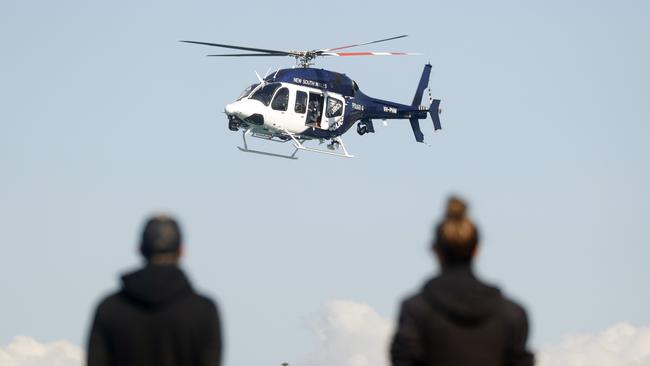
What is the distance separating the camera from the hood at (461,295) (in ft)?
26.7

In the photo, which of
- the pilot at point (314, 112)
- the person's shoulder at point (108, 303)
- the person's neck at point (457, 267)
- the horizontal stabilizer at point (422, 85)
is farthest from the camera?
the horizontal stabilizer at point (422, 85)

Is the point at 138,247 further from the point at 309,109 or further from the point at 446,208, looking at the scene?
the point at 309,109

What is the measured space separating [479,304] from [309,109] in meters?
44.3

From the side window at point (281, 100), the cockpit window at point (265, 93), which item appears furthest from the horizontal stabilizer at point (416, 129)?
the cockpit window at point (265, 93)

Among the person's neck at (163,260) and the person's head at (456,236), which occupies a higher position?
the person's head at (456,236)

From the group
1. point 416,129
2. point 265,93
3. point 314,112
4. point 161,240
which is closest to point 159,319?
point 161,240

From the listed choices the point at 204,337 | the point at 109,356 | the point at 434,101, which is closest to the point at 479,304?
the point at 204,337

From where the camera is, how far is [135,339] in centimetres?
822

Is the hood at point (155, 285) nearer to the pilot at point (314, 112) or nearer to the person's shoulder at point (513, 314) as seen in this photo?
the person's shoulder at point (513, 314)

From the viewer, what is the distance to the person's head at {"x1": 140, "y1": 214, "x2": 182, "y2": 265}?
26.3 ft

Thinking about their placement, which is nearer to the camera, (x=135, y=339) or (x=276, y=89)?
(x=135, y=339)

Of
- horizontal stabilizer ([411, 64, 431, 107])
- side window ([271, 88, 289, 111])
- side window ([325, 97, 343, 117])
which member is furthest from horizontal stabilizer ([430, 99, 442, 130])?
side window ([271, 88, 289, 111])

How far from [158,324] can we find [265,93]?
42.6 meters

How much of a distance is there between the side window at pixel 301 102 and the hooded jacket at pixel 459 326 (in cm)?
4332
